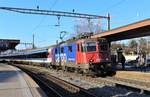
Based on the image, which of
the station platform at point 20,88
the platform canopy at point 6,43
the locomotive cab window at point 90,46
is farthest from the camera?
the platform canopy at point 6,43

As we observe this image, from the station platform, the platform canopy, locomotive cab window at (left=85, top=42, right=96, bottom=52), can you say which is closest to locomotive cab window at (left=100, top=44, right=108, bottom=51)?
locomotive cab window at (left=85, top=42, right=96, bottom=52)

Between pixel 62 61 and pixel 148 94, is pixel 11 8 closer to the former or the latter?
pixel 62 61

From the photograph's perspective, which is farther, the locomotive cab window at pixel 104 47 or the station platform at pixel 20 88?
the locomotive cab window at pixel 104 47

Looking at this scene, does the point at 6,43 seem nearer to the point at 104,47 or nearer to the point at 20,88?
the point at 104,47

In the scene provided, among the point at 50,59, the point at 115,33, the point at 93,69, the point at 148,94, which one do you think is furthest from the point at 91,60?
the point at 50,59

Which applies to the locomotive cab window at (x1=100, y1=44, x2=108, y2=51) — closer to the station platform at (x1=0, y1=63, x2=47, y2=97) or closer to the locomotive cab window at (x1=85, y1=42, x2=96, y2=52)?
the locomotive cab window at (x1=85, y1=42, x2=96, y2=52)

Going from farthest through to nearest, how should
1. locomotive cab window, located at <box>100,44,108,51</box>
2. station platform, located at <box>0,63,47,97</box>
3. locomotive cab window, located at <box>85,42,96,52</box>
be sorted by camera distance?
locomotive cab window, located at <box>100,44,108,51</box>, locomotive cab window, located at <box>85,42,96,52</box>, station platform, located at <box>0,63,47,97</box>

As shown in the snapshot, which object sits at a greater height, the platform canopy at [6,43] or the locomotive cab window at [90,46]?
the platform canopy at [6,43]

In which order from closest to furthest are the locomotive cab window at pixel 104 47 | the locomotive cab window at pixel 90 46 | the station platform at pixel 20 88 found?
the station platform at pixel 20 88 < the locomotive cab window at pixel 90 46 < the locomotive cab window at pixel 104 47

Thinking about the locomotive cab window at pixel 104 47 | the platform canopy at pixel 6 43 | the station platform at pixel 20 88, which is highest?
the platform canopy at pixel 6 43

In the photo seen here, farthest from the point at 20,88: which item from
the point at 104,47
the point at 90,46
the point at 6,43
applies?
the point at 6,43

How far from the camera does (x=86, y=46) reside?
86.5ft

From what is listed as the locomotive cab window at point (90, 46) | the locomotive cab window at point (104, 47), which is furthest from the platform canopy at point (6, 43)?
the locomotive cab window at point (90, 46)

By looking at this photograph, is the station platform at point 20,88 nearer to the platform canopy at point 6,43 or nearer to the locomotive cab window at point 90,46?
the locomotive cab window at point 90,46
